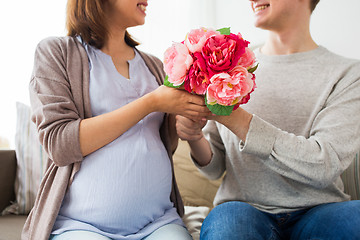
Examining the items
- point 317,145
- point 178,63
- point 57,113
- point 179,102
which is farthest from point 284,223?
point 57,113

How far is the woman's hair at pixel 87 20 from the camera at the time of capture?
1169mm

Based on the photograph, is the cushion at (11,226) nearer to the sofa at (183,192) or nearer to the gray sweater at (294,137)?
the sofa at (183,192)

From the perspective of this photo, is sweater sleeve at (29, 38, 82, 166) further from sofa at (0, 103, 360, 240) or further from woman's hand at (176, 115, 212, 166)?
sofa at (0, 103, 360, 240)

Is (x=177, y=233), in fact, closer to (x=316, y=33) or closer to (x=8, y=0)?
(x=316, y=33)

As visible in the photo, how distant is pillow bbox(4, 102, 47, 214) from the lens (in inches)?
61.8

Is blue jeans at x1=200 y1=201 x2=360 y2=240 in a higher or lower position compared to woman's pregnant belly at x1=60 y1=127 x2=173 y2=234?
lower

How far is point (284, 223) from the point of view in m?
1.11

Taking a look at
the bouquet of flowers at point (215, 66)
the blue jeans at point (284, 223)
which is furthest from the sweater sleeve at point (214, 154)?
the bouquet of flowers at point (215, 66)

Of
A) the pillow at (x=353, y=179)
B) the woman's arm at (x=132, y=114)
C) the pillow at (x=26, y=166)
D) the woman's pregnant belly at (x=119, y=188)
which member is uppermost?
the woman's arm at (x=132, y=114)

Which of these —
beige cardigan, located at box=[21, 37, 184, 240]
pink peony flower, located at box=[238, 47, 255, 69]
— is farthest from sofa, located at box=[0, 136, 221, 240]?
pink peony flower, located at box=[238, 47, 255, 69]

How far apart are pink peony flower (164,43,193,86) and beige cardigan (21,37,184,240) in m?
0.33

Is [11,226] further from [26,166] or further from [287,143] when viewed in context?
[287,143]

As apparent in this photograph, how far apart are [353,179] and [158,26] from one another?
1754 millimetres

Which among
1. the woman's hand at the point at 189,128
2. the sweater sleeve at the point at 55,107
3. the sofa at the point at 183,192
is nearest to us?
the sweater sleeve at the point at 55,107
